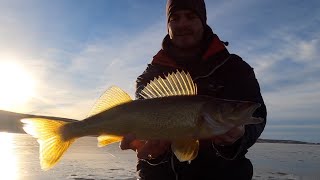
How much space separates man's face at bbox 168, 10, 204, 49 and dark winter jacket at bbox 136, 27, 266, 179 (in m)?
0.24

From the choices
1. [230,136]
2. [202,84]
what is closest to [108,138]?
[230,136]

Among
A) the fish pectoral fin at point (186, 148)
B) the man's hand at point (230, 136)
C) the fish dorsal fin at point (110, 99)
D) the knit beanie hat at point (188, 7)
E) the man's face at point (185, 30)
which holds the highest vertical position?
the knit beanie hat at point (188, 7)

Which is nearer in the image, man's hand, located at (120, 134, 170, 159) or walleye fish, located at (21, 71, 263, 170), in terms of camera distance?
walleye fish, located at (21, 71, 263, 170)

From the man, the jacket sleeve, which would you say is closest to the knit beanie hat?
the man

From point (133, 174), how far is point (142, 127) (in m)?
10.6

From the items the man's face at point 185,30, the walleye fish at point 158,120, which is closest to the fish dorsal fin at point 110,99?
the walleye fish at point 158,120

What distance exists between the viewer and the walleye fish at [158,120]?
4.55 metres

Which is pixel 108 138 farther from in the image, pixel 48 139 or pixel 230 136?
pixel 230 136

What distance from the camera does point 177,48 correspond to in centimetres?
673

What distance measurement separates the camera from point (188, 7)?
268 inches

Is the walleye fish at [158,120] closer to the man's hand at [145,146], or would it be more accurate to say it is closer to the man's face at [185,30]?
the man's hand at [145,146]

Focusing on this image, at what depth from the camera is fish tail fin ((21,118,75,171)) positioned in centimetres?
529

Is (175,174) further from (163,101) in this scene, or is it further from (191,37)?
(191,37)

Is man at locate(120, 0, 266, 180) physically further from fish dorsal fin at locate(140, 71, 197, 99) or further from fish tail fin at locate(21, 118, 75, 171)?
fish tail fin at locate(21, 118, 75, 171)
